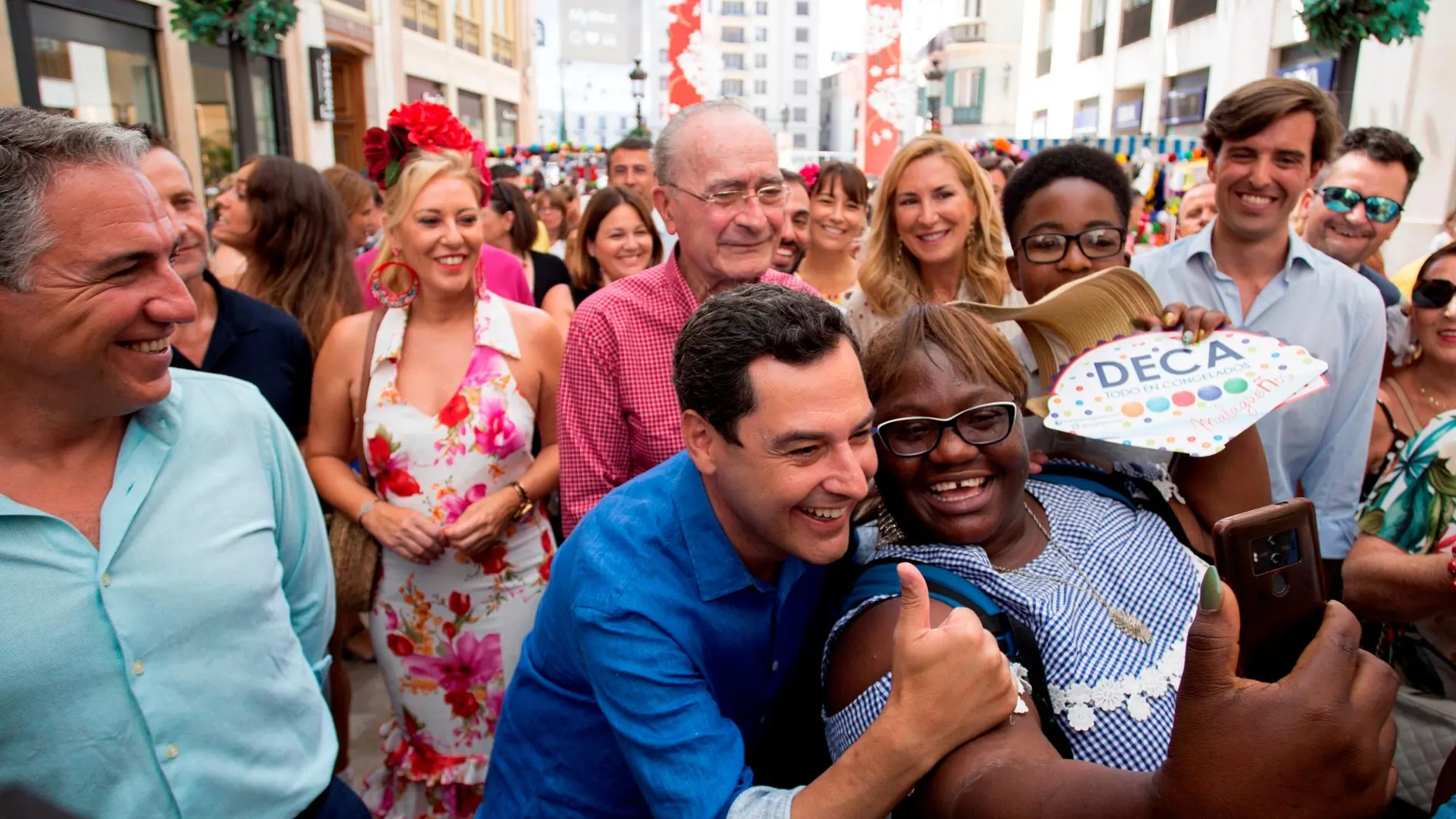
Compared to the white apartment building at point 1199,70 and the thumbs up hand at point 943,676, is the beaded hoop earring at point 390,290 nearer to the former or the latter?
the thumbs up hand at point 943,676

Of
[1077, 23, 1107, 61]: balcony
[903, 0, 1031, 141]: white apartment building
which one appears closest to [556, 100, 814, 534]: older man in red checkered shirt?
[1077, 23, 1107, 61]: balcony

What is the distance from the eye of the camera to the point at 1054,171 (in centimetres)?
268

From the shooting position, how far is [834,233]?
4691 mm

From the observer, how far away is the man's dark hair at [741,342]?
151 centimetres

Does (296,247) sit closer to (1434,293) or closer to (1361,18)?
(1434,293)

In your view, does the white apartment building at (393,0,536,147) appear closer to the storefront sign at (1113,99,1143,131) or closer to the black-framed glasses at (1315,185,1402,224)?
the storefront sign at (1113,99,1143,131)

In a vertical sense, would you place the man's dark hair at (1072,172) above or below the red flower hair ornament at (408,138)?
below

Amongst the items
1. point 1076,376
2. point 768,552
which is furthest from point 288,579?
point 1076,376

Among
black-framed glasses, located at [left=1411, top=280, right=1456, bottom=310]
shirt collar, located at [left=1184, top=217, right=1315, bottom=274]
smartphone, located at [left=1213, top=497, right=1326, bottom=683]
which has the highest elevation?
shirt collar, located at [left=1184, top=217, right=1315, bottom=274]

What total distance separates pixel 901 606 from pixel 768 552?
1.15 feet

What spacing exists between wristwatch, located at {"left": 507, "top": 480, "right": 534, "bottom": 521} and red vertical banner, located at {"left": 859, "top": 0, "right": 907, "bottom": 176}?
54.7 ft

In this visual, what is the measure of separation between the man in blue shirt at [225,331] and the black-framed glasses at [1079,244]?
2.47 m

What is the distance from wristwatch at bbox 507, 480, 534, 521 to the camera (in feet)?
9.29

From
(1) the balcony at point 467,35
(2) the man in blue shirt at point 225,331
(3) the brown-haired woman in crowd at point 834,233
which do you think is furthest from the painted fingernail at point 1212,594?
(1) the balcony at point 467,35
